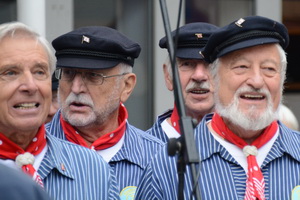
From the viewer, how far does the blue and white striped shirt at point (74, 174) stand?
11.6 ft

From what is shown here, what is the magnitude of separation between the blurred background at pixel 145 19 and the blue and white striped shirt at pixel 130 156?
11.3ft

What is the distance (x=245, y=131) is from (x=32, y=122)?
3.10 feet

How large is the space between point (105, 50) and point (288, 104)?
5207mm

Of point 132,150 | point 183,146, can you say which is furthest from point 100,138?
point 183,146

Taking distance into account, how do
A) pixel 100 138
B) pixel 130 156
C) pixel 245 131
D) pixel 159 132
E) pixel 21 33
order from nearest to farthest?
pixel 21 33, pixel 245 131, pixel 130 156, pixel 100 138, pixel 159 132

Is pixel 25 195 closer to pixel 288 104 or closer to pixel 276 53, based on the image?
pixel 276 53

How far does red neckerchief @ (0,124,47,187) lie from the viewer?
3.46m

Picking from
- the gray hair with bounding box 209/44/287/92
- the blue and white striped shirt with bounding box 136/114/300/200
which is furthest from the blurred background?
the blue and white striped shirt with bounding box 136/114/300/200

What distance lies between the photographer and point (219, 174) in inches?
142

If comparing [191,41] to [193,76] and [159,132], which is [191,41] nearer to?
[193,76]

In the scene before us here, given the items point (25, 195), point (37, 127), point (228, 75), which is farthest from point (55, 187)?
point (25, 195)

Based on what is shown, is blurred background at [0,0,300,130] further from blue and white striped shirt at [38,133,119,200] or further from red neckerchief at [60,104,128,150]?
blue and white striped shirt at [38,133,119,200]

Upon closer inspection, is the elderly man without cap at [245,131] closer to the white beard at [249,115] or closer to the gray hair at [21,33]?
the white beard at [249,115]

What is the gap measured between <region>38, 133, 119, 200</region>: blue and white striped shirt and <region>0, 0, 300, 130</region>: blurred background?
14.1 ft
